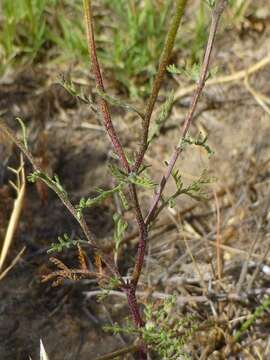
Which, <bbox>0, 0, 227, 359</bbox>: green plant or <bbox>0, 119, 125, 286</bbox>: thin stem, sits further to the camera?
<bbox>0, 119, 125, 286</bbox>: thin stem

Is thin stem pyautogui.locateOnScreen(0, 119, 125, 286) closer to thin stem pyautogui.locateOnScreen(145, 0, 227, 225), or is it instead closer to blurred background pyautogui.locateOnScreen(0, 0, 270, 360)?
thin stem pyautogui.locateOnScreen(145, 0, 227, 225)

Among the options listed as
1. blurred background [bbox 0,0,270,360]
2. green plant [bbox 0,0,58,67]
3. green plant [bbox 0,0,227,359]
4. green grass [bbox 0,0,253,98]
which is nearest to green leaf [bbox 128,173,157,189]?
green plant [bbox 0,0,227,359]

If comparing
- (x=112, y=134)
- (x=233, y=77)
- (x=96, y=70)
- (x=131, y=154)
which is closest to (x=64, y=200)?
(x=112, y=134)

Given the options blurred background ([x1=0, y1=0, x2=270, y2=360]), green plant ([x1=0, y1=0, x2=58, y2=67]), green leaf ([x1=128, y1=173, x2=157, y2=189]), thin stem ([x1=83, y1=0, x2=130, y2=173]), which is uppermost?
thin stem ([x1=83, y1=0, x2=130, y2=173])

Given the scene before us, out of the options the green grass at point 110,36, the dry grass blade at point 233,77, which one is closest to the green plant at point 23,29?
the green grass at point 110,36

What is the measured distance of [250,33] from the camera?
2.73m

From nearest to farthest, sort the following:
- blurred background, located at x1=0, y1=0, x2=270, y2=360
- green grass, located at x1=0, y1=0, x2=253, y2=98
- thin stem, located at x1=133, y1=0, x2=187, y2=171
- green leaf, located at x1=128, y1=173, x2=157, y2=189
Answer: thin stem, located at x1=133, y1=0, x2=187, y2=171 → green leaf, located at x1=128, y1=173, x2=157, y2=189 → blurred background, located at x1=0, y1=0, x2=270, y2=360 → green grass, located at x1=0, y1=0, x2=253, y2=98

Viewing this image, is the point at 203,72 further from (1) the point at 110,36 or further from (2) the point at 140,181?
(1) the point at 110,36

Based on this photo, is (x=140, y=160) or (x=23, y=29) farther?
(x=23, y=29)

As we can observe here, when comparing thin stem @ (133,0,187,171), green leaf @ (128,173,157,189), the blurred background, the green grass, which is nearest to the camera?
thin stem @ (133,0,187,171)

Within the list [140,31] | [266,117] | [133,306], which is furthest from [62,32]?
[133,306]

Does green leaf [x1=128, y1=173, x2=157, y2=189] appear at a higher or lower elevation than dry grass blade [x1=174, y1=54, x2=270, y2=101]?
higher

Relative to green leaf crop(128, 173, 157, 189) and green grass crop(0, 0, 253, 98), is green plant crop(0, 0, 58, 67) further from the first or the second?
green leaf crop(128, 173, 157, 189)

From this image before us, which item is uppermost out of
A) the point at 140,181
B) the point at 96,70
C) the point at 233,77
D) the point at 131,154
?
the point at 96,70
